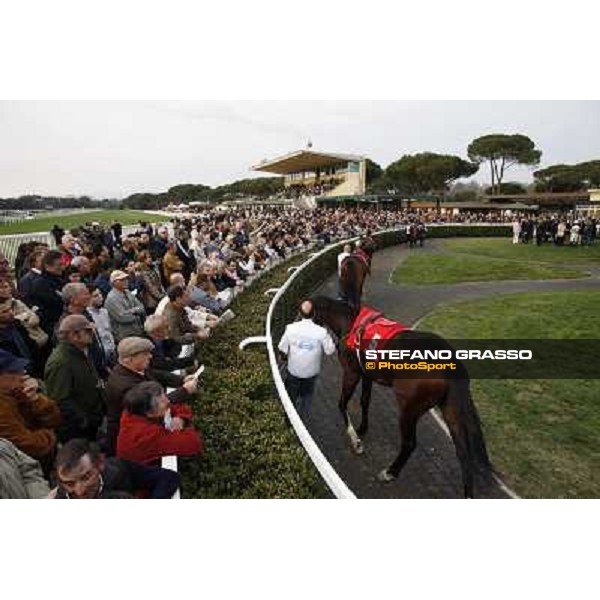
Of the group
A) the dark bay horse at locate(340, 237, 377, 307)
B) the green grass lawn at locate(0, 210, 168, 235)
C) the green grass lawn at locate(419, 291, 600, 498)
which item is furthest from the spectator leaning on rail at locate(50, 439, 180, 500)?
the dark bay horse at locate(340, 237, 377, 307)

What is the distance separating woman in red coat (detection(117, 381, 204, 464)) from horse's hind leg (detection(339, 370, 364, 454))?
230 centimetres

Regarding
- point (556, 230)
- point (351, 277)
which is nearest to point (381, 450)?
point (351, 277)

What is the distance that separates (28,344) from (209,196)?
16.3 feet

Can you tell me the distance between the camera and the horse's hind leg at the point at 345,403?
478cm

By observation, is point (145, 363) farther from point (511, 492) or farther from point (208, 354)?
point (511, 492)

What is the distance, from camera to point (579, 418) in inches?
210

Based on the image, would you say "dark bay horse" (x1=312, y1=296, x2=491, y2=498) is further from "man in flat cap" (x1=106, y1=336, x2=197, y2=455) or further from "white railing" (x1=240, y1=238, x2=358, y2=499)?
"man in flat cap" (x1=106, y1=336, x2=197, y2=455)

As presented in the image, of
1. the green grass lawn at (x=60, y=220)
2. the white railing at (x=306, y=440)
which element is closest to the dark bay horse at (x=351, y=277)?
the white railing at (x=306, y=440)

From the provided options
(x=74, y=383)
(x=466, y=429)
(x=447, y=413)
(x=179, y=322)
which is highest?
(x=179, y=322)

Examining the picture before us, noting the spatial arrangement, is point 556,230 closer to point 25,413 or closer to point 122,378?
point 122,378

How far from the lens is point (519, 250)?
55.7 feet

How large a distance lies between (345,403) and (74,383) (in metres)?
2.76

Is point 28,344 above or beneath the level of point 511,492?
above
